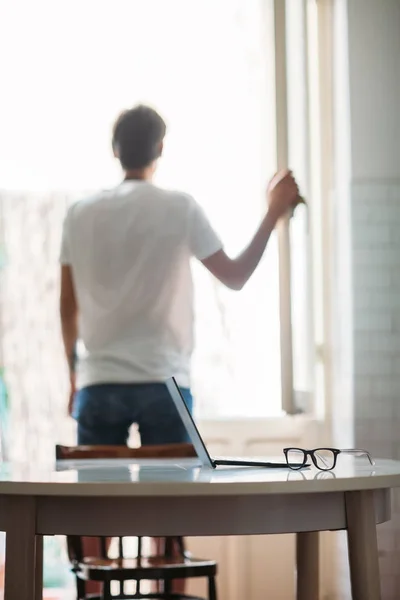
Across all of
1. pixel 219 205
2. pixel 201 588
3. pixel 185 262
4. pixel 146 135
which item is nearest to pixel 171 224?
pixel 185 262

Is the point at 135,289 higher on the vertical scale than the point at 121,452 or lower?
higher

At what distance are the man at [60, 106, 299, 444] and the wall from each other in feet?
1.83

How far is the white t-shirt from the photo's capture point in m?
2.52

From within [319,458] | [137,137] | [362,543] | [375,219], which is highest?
[137,137]

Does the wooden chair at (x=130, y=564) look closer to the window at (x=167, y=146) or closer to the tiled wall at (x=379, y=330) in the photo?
the tiled wall at (x=379, y=330)

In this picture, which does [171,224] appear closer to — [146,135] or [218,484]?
[146,135]

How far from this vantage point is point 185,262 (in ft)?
8.52

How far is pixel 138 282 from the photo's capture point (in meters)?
2.55

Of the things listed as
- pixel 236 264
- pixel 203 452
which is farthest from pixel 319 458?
pixel 236 264

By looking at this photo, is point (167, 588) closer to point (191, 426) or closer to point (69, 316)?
point (69, 316)

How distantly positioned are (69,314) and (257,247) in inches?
21.9

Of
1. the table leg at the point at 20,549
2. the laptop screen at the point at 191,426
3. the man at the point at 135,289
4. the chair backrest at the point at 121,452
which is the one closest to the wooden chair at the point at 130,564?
the chair backrest at the point at 121,452

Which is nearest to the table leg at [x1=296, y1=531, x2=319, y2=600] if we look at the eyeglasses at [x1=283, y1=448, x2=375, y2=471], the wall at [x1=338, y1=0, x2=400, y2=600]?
the eyeglasses at [x1=283, y1=448, x2=375, y2=471]

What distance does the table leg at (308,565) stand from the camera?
2.10 metres
